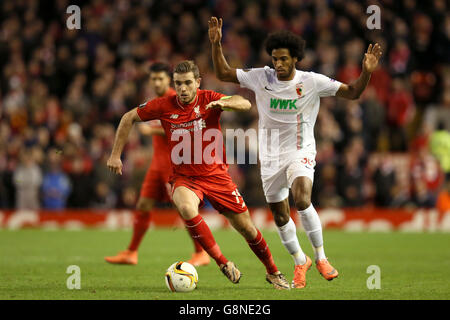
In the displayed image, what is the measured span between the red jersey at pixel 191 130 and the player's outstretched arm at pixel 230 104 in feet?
1.31

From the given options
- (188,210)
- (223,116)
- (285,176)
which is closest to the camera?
(188,210)

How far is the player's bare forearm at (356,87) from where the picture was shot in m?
8.42

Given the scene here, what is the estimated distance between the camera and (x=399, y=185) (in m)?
18.9

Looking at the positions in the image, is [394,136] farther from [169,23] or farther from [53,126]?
[53,126]

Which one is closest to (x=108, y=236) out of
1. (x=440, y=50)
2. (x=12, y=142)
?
(x=12, y=142)

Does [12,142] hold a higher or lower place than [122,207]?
higher

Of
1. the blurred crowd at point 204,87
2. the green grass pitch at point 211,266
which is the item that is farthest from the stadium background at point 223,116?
the green grass pitch at point 211,266

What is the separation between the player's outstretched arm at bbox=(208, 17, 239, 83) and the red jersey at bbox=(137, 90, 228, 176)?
362 millimetres

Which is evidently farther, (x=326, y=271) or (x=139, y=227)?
(x=139, y=227)

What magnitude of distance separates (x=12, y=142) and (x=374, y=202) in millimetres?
9280

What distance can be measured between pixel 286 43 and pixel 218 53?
30.0 inches

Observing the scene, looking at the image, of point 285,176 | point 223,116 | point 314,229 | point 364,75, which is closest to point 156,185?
point 285,176

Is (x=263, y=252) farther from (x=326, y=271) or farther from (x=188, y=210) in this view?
(x=188, y=210)

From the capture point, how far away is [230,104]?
7.95 meters
